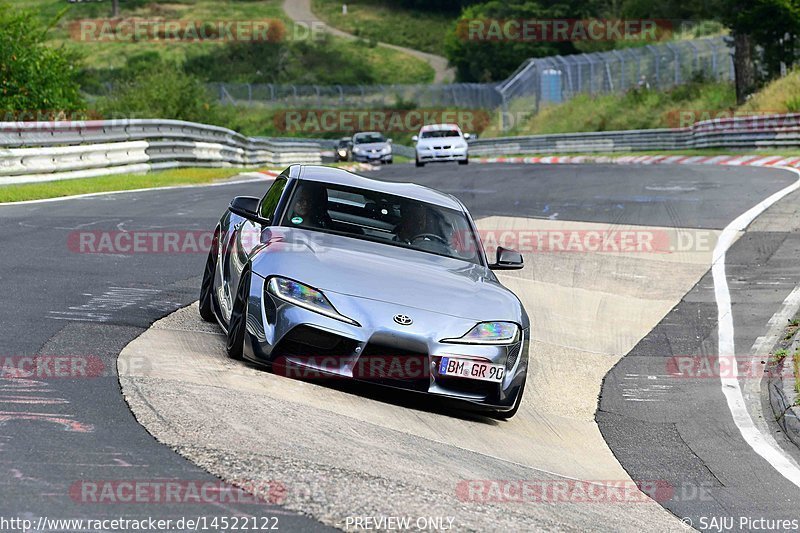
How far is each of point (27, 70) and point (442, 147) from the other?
49.7 feet

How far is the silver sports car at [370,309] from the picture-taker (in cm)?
708

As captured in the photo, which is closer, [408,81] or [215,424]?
[215,424]

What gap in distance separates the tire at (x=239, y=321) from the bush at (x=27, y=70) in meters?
20.4

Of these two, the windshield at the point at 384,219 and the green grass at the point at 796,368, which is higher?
the windshield at the point at 384,219

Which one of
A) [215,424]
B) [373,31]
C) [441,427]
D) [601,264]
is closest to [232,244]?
[441,427]

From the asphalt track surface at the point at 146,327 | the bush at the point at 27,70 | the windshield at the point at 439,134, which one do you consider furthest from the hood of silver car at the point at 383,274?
the windshield at the point at 439,134

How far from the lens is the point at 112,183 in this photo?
74.0 feet

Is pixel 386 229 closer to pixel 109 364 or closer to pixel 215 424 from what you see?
pixel 109 364

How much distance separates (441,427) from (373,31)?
112 meters

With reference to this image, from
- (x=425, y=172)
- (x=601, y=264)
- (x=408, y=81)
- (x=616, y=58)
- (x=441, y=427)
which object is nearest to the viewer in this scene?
(x=441, y=427)

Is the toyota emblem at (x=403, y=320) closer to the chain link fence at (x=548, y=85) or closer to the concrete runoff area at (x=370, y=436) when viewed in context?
the concrete runoff area at (x=370, y=436)

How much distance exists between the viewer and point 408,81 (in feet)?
329

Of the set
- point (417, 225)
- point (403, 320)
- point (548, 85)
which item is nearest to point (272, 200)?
point (417, 225)

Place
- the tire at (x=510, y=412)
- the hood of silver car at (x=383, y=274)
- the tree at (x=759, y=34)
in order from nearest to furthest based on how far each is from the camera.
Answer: the hood of silver car at (x=383, y=274), the tire at (x=510, y=412), the tree at (x=759, y=34)
